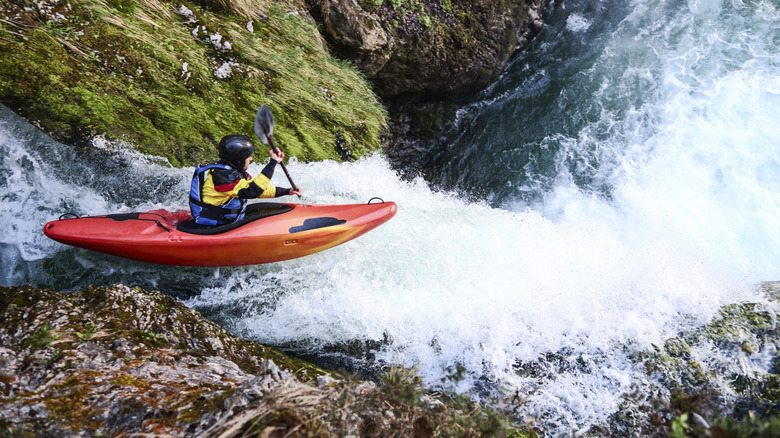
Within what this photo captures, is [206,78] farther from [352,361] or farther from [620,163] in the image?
[620,163]

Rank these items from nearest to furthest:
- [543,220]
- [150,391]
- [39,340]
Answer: [150,391] → [39,340] → [543,220]

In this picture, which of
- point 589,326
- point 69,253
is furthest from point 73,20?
point 589,326

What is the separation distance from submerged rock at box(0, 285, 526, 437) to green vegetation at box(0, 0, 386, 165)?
2250mm

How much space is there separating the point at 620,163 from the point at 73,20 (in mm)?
6706

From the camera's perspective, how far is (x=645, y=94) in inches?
246

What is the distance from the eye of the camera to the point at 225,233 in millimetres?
3596

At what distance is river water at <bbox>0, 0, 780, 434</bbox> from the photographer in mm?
3385

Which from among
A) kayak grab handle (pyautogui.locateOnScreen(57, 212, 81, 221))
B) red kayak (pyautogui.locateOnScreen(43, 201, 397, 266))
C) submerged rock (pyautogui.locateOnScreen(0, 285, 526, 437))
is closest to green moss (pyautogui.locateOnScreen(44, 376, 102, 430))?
submerged rock (pyautogui.locateOnScreen(0, 285, 526, 437))

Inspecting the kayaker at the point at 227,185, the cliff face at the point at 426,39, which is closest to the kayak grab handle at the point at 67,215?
the kayaker at the point at 227,185

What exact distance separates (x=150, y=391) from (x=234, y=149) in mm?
1948

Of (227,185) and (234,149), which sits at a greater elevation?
(234,149)

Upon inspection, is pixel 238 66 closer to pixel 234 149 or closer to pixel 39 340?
pixel 234 149

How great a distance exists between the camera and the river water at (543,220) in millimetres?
3385

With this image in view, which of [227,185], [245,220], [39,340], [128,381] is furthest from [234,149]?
[128,381]
